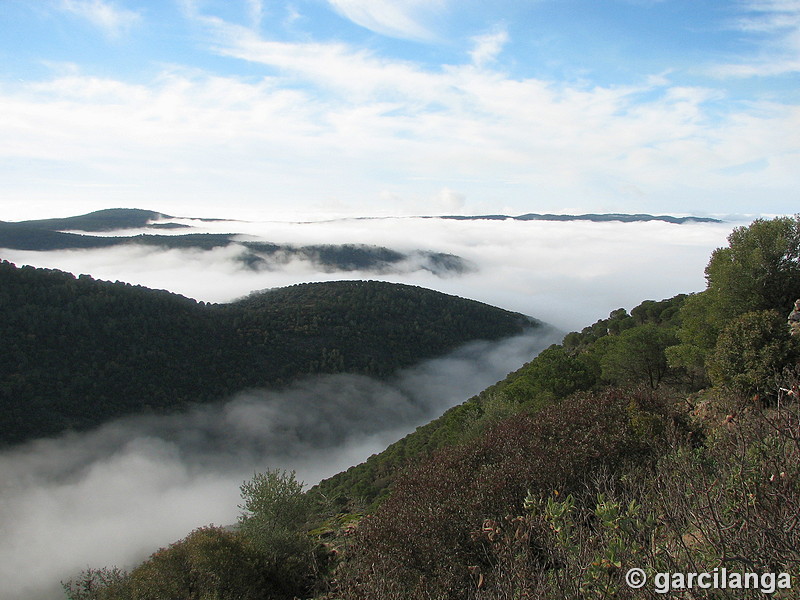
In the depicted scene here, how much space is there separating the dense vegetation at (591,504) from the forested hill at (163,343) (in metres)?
47.8

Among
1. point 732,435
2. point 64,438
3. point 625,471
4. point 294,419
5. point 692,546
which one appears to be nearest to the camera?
point 692,546

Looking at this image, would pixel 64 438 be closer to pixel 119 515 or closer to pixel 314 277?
pixel 119 515

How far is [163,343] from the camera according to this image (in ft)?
220

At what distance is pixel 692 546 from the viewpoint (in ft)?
19.9

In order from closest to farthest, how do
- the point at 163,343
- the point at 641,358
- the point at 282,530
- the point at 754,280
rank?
the point at 282,530
the point at 754,280
the point at 641,358
the point at 163,343

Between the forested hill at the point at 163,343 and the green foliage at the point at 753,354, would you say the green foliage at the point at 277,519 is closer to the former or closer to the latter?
the green foliage at the point at 753,354

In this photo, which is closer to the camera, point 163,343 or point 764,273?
point 764,273

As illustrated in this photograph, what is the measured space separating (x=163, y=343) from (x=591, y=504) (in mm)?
67148

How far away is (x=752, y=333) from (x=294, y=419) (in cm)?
6707

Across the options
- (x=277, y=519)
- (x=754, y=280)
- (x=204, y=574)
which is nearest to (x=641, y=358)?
(x=754, y=280)

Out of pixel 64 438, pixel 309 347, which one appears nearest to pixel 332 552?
pixel 64 438

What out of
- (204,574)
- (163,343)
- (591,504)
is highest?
(591,504)

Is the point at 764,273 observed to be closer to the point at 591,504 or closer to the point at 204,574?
the point at 591,504

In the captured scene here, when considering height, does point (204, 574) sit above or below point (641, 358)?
below
